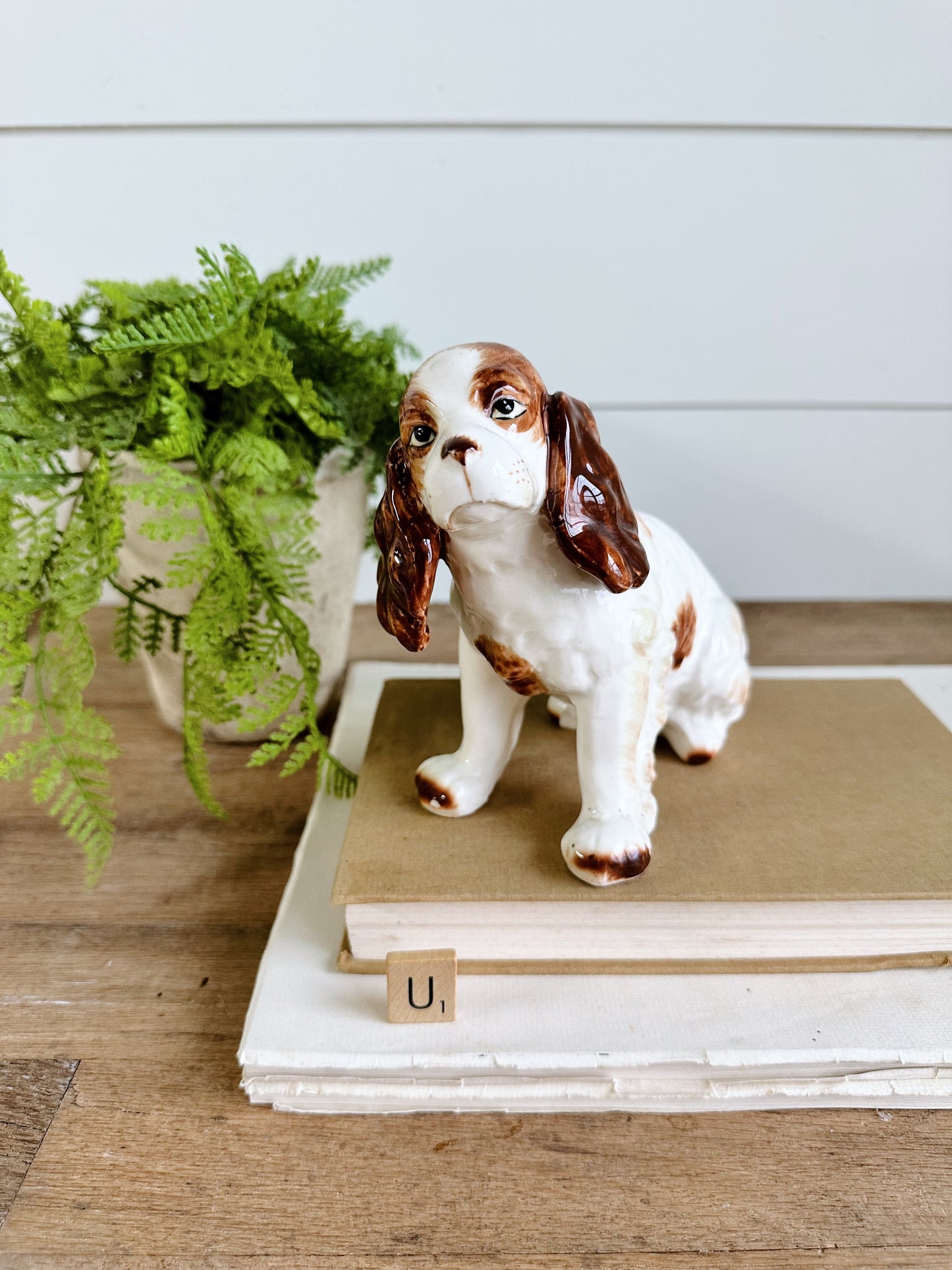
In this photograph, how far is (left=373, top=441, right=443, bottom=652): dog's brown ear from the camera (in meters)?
0.59

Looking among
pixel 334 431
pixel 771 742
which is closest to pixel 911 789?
pixel 771 742

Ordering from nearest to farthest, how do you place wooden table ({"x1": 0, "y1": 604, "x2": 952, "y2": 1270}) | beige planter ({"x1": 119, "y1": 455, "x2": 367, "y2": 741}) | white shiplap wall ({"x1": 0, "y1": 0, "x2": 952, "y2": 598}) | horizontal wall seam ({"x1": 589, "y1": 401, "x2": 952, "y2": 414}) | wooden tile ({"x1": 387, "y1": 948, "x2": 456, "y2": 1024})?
wooden table ({"x1": 0, "y1": 604, "x2": 952, "y2": 1270}), wooden tile ({"x1": 387, "y1": 948, "x2": 456, "y2": 1024}), beige planter ({"x1": 119, "y1": 455, "x2": 367, "y2": 741}), white shiplap wall ({"x1": 0, "y1": 0, "x2": 952, "y2": 598}), horizontal wall seam ({"x1": 589, "y1": 401, "x2": 952, "y2": 414})

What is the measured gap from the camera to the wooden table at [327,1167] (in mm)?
500

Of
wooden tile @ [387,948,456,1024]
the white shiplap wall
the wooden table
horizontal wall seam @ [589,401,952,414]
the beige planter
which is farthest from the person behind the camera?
horizontal wall seam @ [589,401,952,414]

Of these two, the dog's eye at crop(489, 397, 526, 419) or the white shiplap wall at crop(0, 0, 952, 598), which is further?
the white shiplap wall at crop(0, 0, 952, 598)

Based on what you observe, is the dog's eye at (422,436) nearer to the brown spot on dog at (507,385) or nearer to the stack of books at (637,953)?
the brown spot on dog at (507,385)

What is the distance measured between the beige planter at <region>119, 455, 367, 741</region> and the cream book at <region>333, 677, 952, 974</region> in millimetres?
216

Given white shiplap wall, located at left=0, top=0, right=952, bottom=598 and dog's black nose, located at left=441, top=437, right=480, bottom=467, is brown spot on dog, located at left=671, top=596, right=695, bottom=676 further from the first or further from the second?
white shiplap wall, located at left=0, top=0, right=952, bottom=598

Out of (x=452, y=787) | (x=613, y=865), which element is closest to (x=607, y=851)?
(x=613, y=865)

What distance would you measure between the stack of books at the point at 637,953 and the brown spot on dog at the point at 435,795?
13 mm

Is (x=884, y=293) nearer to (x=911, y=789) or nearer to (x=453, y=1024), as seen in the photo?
(x=911, y=789)

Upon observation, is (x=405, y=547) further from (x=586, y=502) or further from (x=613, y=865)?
(x=613, y=865)

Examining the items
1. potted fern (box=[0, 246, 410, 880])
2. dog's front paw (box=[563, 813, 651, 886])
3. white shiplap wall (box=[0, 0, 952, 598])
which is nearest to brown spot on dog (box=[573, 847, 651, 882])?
dog's front paw (box=[563, 813, 651, 886])

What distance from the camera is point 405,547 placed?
60 cm
